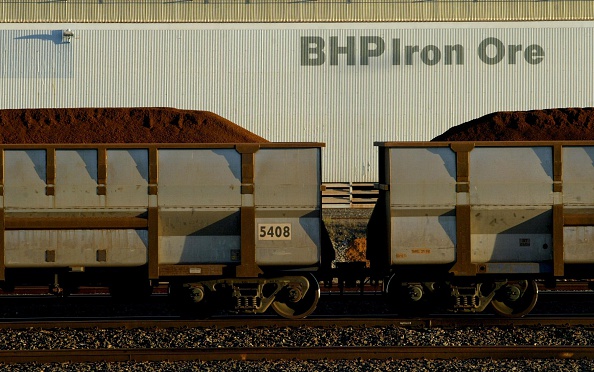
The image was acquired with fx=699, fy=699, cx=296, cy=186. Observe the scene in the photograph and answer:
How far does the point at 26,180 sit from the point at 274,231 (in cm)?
400

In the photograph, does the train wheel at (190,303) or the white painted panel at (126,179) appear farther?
the train wheel at (190,303)

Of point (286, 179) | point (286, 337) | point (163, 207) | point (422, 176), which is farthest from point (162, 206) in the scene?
point (422, 176)

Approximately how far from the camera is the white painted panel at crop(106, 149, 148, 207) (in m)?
11.0

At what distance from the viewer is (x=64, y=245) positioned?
11.1m

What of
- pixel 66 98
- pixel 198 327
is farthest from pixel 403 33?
pixel 198 327

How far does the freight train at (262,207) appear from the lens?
11031 mm

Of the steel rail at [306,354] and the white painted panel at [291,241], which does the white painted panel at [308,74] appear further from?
the steel rail at [306,354]

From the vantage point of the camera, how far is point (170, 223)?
11109mm

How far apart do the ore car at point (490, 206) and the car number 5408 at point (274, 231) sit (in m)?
1.64

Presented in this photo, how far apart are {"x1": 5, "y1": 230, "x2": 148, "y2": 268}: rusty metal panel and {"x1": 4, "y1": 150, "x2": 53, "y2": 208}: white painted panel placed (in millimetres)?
465

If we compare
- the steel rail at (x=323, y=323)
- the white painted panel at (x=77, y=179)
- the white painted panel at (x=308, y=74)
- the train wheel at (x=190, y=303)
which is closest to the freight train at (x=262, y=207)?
the white painted panel at (x=77, y=179)

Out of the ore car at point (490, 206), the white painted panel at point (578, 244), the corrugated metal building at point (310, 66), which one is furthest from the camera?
the corrugated metal building at point (310, 66)

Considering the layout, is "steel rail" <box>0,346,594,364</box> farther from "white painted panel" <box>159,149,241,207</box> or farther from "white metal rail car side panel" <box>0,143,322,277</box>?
"white painted panel" <box>159,149,241,207</box>

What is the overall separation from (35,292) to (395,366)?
9360mm
